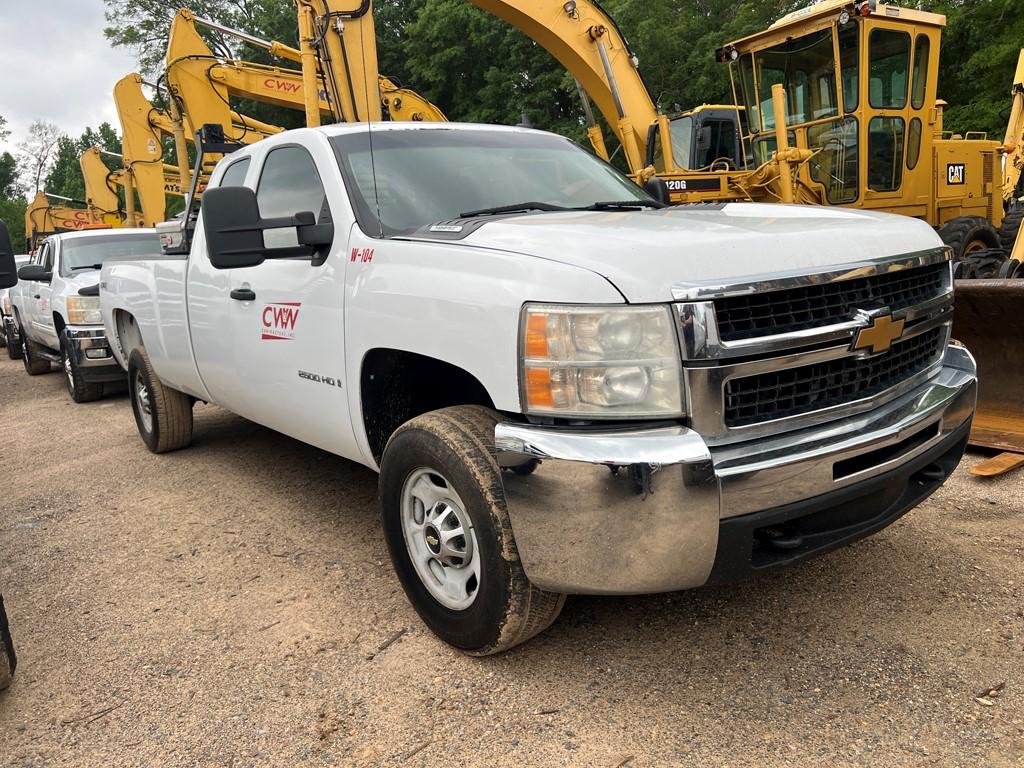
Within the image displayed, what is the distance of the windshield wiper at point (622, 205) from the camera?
11.7 feet

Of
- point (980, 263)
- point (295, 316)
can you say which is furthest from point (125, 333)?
point (980, 263)

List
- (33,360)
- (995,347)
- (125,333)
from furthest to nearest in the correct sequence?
(33,360), (125,333), (995,347)

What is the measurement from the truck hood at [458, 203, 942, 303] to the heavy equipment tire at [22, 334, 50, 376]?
1034 cm

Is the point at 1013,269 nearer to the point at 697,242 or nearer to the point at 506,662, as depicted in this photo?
the point at 697,242

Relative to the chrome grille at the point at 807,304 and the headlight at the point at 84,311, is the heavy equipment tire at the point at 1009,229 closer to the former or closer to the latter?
the chrome grille at the point at 807,304

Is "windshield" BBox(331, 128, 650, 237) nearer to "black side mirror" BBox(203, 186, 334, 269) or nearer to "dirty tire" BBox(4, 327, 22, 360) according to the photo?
"black side mirror" BBox(203, 186, 334, 269)

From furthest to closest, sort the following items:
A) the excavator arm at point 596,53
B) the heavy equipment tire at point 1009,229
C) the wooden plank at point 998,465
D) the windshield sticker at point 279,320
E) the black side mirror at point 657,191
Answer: the heavy equipment tire at point 1009,229 → the excavator arm at point 596,53 → the black side mirror at point 657,191 → the wooden plank at point 998,465 → the windshield sticker at point 279,320

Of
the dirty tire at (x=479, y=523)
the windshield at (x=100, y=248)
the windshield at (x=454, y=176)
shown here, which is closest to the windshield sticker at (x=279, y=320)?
the windshield at (x=454, y=176)

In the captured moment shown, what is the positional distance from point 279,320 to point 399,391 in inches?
30.2

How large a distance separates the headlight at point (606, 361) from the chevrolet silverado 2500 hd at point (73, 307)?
5926 millimetres

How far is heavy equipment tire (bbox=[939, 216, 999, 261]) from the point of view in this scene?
8.13 m

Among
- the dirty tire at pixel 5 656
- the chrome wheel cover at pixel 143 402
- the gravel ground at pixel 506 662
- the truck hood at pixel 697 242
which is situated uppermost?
the truck hood at pixel 697 242

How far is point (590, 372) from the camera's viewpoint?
2.29m

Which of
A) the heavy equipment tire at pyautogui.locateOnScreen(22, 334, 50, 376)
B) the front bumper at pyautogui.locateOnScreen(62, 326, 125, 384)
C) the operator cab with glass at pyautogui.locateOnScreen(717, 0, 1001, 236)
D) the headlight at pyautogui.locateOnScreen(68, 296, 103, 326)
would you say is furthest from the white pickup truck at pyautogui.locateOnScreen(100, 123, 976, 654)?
the heavy equipment tire at pyautogui.locateOnScreen(22, 334, 50, 376)
